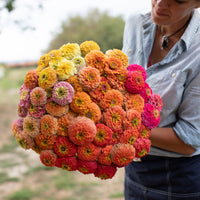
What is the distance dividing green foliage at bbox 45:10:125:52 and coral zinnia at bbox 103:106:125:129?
6.73 metres

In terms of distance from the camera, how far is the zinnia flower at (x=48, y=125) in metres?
0.75

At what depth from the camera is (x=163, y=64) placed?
100 centimetres

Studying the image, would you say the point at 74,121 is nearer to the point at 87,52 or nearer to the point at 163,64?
the point at 87,52

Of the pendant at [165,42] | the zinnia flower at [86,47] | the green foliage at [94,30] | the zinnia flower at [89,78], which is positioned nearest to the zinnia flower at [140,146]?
the zinnia flower at [89,78]

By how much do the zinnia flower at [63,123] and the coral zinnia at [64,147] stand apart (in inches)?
0.8

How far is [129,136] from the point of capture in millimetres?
787

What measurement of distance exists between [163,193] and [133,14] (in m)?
0.80

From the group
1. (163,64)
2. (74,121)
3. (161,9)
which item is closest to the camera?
(74,121)

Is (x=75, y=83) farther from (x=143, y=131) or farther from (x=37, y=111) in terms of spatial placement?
(x=143, y=131)

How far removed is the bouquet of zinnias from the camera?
75 cm

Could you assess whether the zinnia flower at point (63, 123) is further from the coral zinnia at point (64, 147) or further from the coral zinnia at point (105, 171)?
the coral zinnia at point (105, 171)

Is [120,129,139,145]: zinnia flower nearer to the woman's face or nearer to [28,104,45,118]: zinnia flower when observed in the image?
[28,104,45,118]: zinnia flower

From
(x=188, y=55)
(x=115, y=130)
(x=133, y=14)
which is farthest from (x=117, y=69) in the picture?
(x=133, y=14)

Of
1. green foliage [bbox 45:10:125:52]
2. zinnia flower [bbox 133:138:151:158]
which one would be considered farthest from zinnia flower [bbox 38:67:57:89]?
green foliage [bbox 45:10:125:52]
